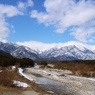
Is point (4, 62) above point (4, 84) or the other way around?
above

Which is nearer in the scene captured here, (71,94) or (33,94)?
→ (33,94)

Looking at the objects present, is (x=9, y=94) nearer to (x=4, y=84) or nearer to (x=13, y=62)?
(x=4, y=84)

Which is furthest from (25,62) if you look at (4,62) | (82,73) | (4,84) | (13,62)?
(4,84)

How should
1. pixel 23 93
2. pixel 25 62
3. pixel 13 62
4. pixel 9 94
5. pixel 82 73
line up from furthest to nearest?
1. pixel 25 62
2. pixel 13 62
3. pixel 82 73
4. pixel 23 93
5. pixel 9 94

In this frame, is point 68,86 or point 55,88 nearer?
point 55,88

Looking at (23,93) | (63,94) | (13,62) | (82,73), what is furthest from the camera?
(13,62)

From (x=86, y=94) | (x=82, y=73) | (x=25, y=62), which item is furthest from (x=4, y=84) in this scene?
(x=25, y=62)

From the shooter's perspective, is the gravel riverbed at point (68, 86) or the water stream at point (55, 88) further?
the gravel riverbed at point (68, 86)

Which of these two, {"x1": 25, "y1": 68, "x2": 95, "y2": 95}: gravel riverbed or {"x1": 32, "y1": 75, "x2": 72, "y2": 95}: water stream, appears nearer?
{"x1": 32, "y1": 75, "x2": 72, "y2": 95}: water stream

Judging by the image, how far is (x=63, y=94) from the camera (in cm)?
3444

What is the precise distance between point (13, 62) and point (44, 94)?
380 ft

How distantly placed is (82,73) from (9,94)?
65091 mm

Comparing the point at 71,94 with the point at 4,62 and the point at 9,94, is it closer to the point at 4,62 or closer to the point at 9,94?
the point at 9,94

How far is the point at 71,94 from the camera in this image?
35.3 metres
